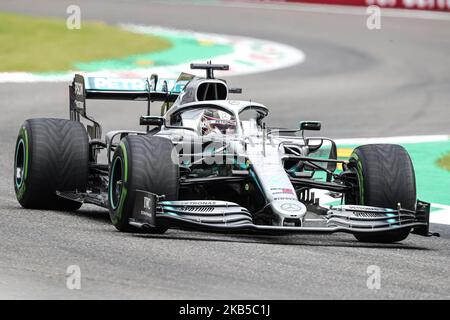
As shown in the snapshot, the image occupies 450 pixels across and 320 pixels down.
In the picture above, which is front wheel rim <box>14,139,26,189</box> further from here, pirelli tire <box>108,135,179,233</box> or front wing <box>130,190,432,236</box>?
front wing <box>130,190,432,236</box>

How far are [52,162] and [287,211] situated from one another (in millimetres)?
2741

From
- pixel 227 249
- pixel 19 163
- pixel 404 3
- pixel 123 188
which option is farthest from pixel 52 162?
pixel 404 3

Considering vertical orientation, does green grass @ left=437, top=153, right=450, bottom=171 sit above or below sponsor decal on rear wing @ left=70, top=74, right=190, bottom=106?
below

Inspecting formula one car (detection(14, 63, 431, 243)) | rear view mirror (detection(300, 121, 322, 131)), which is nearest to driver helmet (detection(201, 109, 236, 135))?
formula one car (detection(14, 63, 431, 243))

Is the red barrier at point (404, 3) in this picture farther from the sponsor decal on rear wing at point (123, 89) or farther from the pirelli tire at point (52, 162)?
the pirelli tire at point (52, 162)

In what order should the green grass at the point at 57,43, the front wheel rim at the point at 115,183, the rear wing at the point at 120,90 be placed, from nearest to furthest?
the front wheel rim at the point at 115,183
the rear wing at the point at 120,90
the green grass at the point at 57,43

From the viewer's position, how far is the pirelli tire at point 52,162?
12.5 metres

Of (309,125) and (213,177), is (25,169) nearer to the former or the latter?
(213,177)

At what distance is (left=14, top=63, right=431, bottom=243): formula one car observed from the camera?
10.9 meters

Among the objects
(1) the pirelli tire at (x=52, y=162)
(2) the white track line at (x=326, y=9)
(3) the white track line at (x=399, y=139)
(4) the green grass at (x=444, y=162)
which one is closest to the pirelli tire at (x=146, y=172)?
(1) the pirelli tire at (x=52, y=162)

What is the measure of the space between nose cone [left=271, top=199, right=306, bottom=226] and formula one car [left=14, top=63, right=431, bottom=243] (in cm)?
1

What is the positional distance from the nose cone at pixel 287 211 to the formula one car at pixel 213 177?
0.04 feet

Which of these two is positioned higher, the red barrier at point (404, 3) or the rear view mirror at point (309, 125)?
the red barrier at point (404, 3)

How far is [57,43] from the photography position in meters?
29.5
